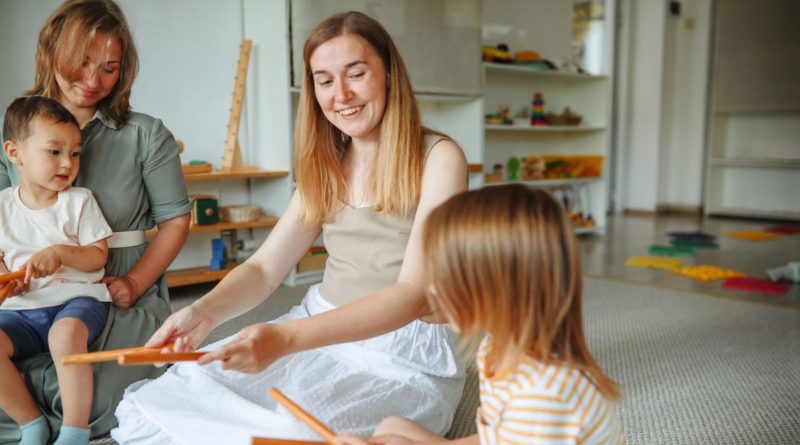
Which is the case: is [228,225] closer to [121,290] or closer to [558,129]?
[121,290]

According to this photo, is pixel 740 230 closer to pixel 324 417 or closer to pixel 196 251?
pixel 196 251

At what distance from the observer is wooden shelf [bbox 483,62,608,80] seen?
4141mm

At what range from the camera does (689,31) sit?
618 cm

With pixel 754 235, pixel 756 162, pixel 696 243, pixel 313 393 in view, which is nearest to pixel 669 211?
pixel 756 162

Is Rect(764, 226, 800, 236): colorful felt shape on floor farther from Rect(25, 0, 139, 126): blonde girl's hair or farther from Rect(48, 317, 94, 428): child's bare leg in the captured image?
Rect(48, 317, 94, 428): child's bare leg

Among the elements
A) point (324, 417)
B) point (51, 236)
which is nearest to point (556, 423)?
point (324, 417)

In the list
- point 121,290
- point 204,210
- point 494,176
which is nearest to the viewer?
point 121,290

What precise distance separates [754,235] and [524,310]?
4674 millimetres

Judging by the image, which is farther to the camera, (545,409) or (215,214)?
(215,214)

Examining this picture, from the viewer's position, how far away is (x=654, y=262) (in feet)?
12.1

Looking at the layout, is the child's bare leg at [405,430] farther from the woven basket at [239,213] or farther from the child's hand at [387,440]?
the woven basket at [239,213]

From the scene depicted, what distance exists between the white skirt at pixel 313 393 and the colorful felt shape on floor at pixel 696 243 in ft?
11.6

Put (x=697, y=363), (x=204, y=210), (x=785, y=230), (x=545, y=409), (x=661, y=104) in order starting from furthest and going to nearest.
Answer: (x=661, y=104) → (x=785, y=230) → (x=204, y=210) → (x=697, y=363) → (x=545, y=409)

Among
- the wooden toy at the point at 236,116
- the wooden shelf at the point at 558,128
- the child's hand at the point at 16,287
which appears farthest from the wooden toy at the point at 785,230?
the child's hand at the point at 16,287
